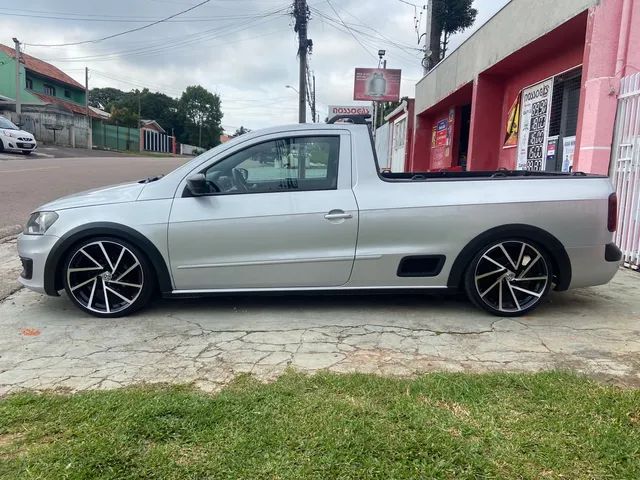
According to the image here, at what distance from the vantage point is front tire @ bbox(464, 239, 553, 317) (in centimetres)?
427

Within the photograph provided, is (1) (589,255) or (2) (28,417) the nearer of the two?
(2) (28,417)

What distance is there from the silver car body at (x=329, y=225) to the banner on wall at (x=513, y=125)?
6.43 metres

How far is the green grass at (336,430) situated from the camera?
2.17 m

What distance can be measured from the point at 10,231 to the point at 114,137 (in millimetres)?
45715

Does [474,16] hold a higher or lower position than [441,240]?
higher

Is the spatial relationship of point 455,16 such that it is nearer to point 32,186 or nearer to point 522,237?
point 32,186

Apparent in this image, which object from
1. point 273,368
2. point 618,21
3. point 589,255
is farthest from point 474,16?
point 273,368

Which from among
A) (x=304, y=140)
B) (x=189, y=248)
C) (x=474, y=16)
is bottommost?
(x=189, y=248)

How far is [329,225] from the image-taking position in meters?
4.16

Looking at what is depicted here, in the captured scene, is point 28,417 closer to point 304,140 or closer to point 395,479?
point 395,479

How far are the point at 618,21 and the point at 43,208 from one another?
6624 mm

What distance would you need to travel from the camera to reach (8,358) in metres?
3.40

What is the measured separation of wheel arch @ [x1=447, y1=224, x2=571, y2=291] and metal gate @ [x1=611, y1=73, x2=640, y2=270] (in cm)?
220

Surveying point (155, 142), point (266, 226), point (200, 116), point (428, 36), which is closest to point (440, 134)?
point (428, 36)
